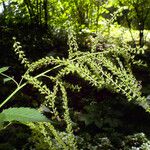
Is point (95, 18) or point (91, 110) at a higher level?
point (95, 18)

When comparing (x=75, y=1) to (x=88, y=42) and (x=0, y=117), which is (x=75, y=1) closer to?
(x=88, y=42)

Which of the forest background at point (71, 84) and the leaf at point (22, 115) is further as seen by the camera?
the forest background at point (71, 84)

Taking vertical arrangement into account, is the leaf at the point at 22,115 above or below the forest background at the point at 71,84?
above

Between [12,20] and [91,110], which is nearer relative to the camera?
[91,110]

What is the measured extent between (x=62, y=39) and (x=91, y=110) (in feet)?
12.5

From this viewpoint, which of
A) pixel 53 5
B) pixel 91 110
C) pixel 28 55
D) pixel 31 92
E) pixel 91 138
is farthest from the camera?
pixel 53 5

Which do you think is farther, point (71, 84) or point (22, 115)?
point (71, 84)

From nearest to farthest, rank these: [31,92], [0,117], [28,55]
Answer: [0,117] → [31,92] → [28,55]

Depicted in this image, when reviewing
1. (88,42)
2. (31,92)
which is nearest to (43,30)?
(88,42)

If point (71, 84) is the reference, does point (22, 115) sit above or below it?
above

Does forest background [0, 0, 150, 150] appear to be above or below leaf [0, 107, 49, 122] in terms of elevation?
below

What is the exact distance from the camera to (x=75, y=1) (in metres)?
10.4

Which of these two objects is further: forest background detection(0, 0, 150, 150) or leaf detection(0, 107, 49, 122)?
forest background detection(0, 0, 150, 150)

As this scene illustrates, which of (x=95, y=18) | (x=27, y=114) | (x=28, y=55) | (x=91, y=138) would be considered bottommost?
(x=91, y=138)
